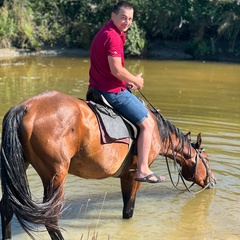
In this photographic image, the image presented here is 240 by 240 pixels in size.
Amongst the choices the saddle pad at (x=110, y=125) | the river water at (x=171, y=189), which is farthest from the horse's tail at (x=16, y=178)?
the saddle pad at (x=110, y=125)

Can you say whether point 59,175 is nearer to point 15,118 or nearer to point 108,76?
point 15,118

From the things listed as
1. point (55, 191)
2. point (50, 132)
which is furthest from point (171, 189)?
point (50, 132)

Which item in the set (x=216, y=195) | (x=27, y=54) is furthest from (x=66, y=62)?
(x=216, y=195)

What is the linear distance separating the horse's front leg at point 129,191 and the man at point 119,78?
409 millimetres

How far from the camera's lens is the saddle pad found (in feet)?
16.1

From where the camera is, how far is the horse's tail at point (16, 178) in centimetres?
439

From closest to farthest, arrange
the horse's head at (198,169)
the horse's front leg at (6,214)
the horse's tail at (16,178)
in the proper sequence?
the horse's tail at (16,178), the horse's front leg at (6,214), the horse's head at (198,169)

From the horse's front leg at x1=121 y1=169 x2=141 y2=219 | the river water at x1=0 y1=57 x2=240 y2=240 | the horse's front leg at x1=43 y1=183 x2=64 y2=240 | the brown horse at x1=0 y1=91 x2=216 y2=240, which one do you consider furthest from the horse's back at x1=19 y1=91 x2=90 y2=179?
the horse's front leg at x1=121 y1=169 x2=141 y2=219

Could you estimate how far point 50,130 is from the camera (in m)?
4.48

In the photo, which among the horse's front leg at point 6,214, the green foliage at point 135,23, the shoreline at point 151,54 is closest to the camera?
the horse's front leg at point 6,214

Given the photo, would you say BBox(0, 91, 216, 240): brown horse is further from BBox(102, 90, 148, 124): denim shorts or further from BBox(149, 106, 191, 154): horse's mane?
BBox(149, 106, 191, 154): horse's mane

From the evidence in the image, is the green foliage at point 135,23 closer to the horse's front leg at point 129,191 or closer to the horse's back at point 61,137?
the horse's front leg at point 129,191

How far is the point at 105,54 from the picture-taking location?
4.98 metres

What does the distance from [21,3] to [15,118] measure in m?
22.9
